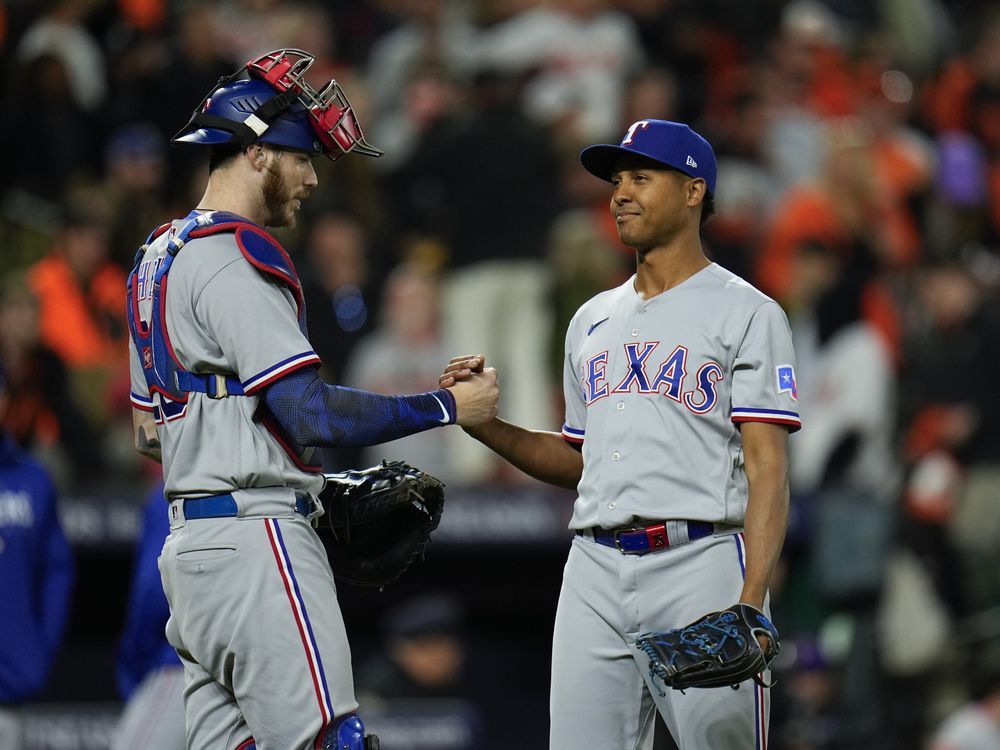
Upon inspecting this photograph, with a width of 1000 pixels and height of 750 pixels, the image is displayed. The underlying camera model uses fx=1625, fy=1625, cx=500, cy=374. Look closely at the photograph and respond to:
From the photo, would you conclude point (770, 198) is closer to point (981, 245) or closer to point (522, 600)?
point (981, 245)

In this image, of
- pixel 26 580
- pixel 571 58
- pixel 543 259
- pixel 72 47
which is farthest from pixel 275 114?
pixel 571 58

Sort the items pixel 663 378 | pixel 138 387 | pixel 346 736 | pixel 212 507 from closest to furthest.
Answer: pixel 346 736 → pixel 212 507 → pixel 138 387 → pixel 663 378

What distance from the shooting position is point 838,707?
8.09 meters

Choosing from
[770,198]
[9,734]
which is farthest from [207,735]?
[770,198]

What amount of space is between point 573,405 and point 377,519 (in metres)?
0.72

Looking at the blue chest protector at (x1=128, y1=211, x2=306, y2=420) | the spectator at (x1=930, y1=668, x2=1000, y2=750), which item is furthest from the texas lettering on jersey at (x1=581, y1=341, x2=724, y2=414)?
the spectator at (x1=930, y1=668, x2=1000, y2=750)

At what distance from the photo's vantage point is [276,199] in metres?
3.88

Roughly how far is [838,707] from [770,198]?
10.9ft

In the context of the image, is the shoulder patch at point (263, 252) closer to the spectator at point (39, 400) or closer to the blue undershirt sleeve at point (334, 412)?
the blue undershirt sleeve at point (334, 412)

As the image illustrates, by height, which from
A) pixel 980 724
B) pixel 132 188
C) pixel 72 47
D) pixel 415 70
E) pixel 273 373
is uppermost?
pixel 72 47

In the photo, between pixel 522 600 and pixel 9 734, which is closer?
pixel 9 734

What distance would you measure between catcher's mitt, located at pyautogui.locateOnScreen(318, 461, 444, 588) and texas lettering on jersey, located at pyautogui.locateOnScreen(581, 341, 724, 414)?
0.54 metres

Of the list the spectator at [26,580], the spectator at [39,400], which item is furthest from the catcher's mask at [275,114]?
the spectator at [39,400]

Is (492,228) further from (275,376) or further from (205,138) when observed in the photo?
(275,376)
